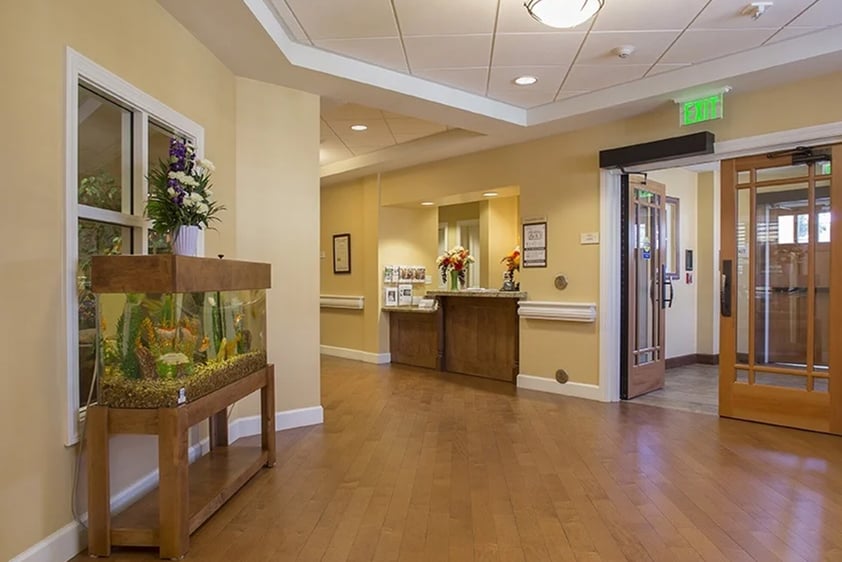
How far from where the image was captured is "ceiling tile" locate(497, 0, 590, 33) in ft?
10.1

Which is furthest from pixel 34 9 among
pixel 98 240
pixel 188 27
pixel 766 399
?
pixel 766 399

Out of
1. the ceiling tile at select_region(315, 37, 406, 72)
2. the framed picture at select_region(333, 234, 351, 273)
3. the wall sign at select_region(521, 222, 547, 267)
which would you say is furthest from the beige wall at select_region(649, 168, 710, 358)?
the ceiling tile at select_region(315, 37, 406, 72)

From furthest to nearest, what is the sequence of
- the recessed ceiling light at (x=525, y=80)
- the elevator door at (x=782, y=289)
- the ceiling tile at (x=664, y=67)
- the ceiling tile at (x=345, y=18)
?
1. the recessed ceiling light at (x=525, y=80)
2. the ceiling tile at (x=664, y=67)
3. the elevator door at (x=782, y=289)
4. the ceiling tile at (x=345, y=18)

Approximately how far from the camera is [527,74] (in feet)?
13.5

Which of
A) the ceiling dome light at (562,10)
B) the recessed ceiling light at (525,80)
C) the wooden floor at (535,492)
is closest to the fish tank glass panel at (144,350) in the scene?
the wooden floor at (535,492)

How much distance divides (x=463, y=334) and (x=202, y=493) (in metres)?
4.05

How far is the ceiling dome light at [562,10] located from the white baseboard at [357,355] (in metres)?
4.96

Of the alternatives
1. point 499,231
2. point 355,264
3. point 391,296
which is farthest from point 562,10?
point 499,231

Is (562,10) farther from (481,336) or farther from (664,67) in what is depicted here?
(481,336)

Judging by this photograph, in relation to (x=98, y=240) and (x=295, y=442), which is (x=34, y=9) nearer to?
(x=98, y=240)

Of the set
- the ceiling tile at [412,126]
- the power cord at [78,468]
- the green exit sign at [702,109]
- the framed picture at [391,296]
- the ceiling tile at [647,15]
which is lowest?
the power cord at [78,468]

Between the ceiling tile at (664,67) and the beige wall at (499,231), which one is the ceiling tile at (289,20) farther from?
the beige wall at (499,231)

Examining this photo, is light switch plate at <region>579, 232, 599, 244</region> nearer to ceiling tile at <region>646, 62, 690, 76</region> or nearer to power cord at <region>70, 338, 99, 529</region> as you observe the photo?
ceiling tile at <region>646, 62, 690, 76</region>

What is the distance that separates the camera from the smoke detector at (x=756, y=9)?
303cm
